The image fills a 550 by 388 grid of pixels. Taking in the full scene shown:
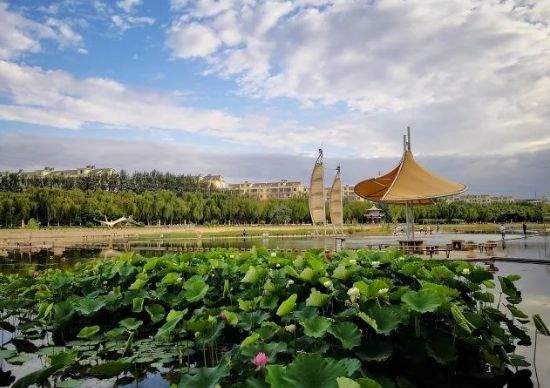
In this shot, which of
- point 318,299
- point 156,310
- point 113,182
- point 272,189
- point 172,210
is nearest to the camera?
point 318,299

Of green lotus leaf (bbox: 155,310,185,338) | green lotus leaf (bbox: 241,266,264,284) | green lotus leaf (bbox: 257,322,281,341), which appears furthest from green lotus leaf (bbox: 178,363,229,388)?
green lotus leaf (bbox: 241,266,264,284)

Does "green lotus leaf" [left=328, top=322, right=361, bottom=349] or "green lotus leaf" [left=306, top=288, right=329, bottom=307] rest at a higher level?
"green lotus leaf" [left=306, top=288, right=329, bottom=307]

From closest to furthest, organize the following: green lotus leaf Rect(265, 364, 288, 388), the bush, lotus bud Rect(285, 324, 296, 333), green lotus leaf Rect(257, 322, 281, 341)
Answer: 1. green lotus leaf Rect(265, 364, 288, 388)
2. green lotus leaf Rect(257, 322, 281, 341)
3. lotus bud Rect(285, 324, 296, 333)
4. the bush

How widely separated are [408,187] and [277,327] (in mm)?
18584

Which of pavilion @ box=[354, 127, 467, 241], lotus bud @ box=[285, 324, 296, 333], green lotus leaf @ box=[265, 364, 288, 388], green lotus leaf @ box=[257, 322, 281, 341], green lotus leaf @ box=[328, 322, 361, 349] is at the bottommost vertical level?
lotus bud @ box=[285, 324, 296, 333]

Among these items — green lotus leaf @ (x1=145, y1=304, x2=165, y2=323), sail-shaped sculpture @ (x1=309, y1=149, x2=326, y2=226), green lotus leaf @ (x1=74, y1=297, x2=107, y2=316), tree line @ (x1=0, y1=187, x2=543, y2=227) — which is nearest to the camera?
green lotus leaf @ (x1=74, y1=297, x2=107, y2=316)

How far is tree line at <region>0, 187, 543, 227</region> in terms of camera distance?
6869 centimetres

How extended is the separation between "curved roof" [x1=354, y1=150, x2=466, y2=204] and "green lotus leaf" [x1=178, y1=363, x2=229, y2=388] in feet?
60.9

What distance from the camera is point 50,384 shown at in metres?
4.16

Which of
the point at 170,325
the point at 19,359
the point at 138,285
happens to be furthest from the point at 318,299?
the point at 19,359

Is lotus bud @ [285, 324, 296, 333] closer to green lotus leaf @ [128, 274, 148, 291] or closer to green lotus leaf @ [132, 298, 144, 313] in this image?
green lotus leaf @ [132, 298, 144, 313]

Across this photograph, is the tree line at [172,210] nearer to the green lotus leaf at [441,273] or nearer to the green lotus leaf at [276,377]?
the green lotus leaf at [441,273]

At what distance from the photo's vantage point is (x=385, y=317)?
3.30 m

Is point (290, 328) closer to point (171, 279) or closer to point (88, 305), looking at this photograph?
point (171, 279)
